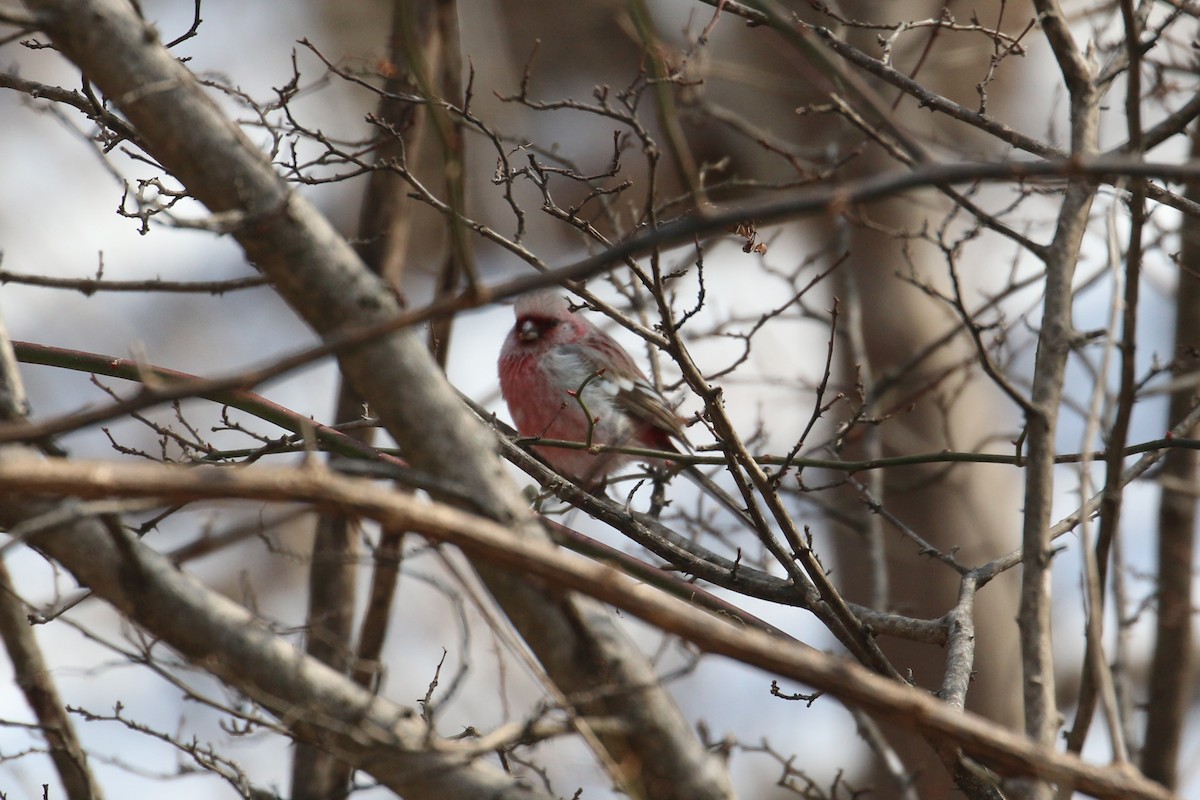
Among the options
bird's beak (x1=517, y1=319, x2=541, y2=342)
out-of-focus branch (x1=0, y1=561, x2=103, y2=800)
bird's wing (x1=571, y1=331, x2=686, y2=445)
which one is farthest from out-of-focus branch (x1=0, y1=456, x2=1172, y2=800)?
bird's beak (x1=517, y1=319, x2=541, y2=342)

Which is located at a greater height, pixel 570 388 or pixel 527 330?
pixel 527 330

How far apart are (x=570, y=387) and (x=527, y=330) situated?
1.81ft

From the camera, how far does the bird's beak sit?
20.8 feet

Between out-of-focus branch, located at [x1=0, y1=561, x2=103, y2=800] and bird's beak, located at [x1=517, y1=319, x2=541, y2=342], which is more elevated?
bird's beak, located at [x1=517, y1=319, x2=541, y2=342]

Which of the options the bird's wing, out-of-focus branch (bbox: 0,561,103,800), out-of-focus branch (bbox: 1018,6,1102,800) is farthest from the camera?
the bird's wing

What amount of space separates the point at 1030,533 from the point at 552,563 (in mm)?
988

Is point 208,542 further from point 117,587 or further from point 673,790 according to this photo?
point 673,790

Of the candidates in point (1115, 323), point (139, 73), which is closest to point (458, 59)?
point (139, 73)

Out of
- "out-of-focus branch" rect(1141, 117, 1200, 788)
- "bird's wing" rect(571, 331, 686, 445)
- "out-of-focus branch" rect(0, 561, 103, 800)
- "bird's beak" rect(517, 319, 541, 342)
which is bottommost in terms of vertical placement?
"out-of-focus branch" rect(0, 561, 103, 800)

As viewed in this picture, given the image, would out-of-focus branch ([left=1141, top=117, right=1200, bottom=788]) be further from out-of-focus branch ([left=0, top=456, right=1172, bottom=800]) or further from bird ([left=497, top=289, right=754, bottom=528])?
out-of-focus branch ([left=0, top=456, right=1172, bottom=800])

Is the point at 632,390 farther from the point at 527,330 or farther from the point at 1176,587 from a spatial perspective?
the point at 1176,587

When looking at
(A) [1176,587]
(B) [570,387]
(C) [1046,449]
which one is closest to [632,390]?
(B) [570,387]

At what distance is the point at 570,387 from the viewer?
600cm

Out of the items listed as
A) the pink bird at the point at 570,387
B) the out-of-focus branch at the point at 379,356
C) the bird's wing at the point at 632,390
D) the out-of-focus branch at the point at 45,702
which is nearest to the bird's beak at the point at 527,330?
the pink bird at the point at 570,387
